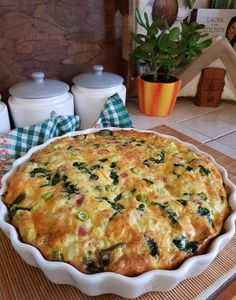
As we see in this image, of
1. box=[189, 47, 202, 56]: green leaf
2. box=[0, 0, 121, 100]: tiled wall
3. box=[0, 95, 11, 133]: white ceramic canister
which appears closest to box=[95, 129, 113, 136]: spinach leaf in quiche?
box=[0, 95, 11, 133]: white ceramic canister

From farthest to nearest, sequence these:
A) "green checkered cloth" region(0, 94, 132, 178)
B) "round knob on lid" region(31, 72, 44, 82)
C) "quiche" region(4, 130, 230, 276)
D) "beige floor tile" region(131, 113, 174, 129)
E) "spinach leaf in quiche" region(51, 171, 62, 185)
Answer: "beige floor tile" region(131, 113, 174, 129)
"round knob on lid" region(31, 72, 44, 82)
"green checkered cloth" region(0, 94, 132, 178)
"spinach leaf in quiche" region(51, 171, 62, 185)
"quiche" region(4, 130, 230, 276)

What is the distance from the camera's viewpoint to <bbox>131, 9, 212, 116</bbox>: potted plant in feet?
3.36

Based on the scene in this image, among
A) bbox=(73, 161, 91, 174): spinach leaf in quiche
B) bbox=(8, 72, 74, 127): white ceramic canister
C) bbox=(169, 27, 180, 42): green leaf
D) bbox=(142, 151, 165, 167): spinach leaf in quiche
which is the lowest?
bbox=(142, 151, 165, 167): spinach leaf in quiche

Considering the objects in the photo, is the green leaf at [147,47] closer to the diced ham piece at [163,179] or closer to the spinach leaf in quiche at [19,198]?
the diced ham piece at [163,179]

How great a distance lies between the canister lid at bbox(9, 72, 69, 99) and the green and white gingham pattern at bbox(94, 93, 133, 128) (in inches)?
5.5

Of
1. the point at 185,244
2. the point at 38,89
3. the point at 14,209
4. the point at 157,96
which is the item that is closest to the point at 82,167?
the point at 14,209

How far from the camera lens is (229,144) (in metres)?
1.00

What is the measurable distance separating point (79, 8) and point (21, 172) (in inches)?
27.3

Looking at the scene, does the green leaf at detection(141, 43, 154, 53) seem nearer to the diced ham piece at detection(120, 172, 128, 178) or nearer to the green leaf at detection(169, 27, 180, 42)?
the green leaf at detection(169, 27, 180, 42)

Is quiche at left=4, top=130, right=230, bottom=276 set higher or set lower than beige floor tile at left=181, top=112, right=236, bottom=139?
higher

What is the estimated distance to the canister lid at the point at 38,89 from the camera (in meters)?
0.86

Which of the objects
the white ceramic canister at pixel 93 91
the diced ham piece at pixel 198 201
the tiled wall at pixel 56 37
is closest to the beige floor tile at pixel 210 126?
the white ceramic canister at pixel 93 91

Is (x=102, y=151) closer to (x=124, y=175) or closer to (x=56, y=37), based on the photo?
(x=124, y=175)

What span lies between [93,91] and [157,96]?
28cm
